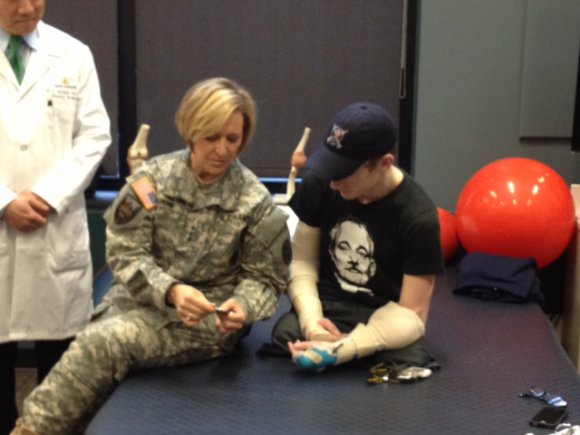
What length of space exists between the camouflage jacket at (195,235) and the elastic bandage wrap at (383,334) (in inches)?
8.2

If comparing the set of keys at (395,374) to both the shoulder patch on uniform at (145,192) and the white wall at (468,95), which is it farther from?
the white wall at (468,95)

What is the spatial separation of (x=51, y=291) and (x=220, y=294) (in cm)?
57

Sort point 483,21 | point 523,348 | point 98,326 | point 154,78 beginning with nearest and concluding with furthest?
1. point 98,326
2. point 523,348
3. point 483,21
4. point 154,78

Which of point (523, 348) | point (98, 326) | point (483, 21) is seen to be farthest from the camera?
point (483, 21)

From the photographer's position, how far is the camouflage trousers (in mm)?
2150

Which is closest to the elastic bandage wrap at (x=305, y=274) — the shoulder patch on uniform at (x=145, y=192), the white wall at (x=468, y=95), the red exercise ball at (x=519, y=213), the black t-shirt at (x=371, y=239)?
the black t-shirt at (x=371, y=239)

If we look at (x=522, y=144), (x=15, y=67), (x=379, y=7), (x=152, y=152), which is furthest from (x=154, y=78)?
(x=522, y=144)

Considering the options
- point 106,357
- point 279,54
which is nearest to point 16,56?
point 106,357

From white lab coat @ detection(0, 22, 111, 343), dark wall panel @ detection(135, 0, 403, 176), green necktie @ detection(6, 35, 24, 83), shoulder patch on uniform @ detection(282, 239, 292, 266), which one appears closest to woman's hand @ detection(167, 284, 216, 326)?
shoulder patch on uniform @ detection(282, 239, 292, 266)

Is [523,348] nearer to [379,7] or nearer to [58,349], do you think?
[58,349]

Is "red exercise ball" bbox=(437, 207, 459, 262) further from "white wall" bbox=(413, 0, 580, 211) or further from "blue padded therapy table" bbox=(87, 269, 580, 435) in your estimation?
"blue padded therapy table" bbox=(87, 269, 580, 435)

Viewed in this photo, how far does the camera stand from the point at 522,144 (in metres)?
3.60

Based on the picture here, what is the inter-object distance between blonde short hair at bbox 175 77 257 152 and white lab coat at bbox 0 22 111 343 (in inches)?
20.1

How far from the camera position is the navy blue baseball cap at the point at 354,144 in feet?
7.36
